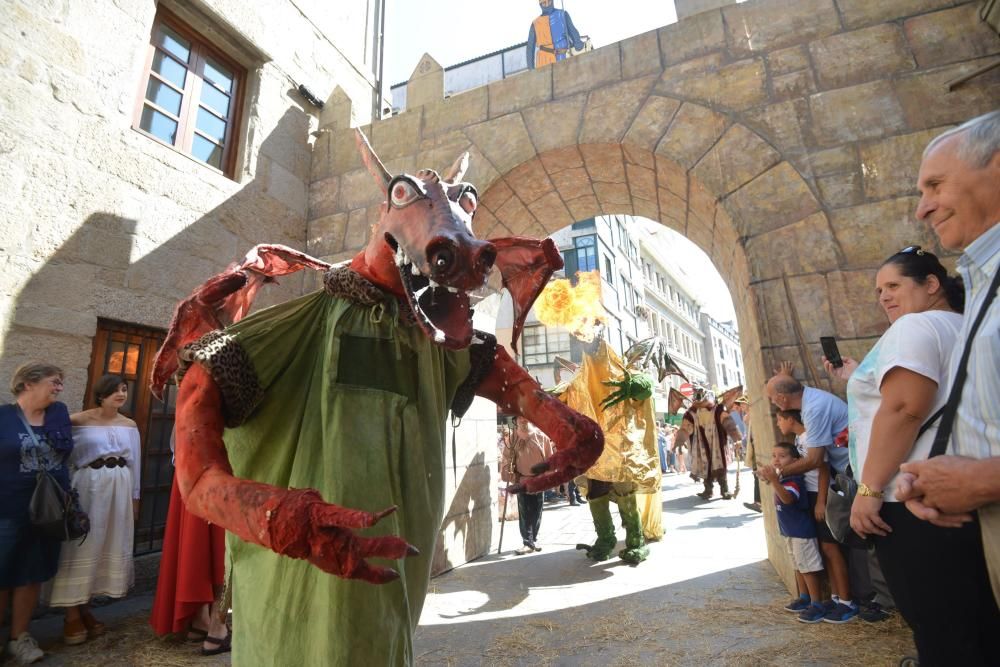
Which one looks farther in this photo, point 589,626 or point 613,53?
point 613,53

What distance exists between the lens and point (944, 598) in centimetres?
133

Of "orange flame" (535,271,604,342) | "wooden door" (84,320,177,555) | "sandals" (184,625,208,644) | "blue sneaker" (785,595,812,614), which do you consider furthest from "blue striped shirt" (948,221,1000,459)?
"orange flame" (535,271,604,342)

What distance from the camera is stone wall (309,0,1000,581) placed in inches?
141

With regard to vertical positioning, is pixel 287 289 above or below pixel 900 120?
below

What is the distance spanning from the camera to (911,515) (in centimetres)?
144

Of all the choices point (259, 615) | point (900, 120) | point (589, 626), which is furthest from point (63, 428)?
point (900, 120)

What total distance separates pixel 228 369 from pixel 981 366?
5.99 ft

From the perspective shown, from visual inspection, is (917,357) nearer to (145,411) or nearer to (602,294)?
Answer: (145,411)

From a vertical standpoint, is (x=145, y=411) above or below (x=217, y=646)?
above

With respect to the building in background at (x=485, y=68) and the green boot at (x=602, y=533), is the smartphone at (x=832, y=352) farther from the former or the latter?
the building in background at (x=485, y=68)

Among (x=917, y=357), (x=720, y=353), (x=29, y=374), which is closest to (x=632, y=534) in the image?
(x=917, y=357)

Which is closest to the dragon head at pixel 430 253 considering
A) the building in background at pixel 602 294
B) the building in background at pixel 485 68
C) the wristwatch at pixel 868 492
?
the wristwatch at pixel 868 492

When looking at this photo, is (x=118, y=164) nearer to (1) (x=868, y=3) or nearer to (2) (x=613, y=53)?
(2) (x=613, y=53)

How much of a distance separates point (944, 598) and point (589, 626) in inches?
105
